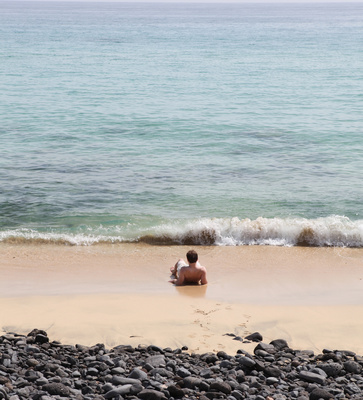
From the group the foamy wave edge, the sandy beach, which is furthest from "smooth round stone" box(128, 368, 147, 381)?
the foamy wave edge

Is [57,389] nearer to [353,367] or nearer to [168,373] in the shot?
[168,373]

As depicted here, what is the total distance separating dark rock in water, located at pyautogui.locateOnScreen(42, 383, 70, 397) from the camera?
5.44 metres

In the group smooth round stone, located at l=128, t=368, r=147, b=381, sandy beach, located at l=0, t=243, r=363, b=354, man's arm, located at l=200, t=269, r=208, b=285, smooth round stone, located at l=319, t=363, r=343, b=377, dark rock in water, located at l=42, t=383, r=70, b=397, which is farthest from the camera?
man's arm, located at l=200, t=269, r=208, b=285

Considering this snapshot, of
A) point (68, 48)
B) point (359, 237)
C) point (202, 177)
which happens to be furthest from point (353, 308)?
point (68, 48)

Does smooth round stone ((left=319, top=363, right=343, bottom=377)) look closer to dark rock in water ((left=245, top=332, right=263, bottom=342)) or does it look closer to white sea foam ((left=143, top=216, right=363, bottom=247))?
dark rock in water ((left=245, top=332, right=263, bottom=342))

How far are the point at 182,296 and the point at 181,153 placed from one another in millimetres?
9609

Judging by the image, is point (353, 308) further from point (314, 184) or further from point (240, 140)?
point (240, 140)

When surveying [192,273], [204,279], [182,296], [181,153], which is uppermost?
[181,153]

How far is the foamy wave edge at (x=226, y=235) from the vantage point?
39.2ft

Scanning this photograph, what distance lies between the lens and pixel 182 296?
8977mm

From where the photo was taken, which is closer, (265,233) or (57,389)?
(57,389)

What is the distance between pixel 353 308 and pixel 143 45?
145 ft

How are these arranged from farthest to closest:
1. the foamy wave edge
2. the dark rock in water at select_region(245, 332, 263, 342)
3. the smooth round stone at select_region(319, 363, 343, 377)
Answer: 1. the foamy wave edge
2. the dark rock in water at select_region(245, 332, 263, 342)
3. the smooth round stone at select_region(319, 363, 343, 377)

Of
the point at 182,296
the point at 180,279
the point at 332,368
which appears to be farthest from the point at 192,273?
the point at 332,368
